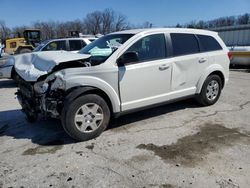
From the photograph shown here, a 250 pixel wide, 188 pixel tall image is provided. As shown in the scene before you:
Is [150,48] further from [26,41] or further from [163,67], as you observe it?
[26,41]

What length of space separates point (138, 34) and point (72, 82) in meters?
1.58

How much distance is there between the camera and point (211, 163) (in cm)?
348

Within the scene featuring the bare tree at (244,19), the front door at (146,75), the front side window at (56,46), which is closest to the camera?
the front door at (146,75)

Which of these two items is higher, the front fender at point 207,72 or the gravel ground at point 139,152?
the front fender at point 207,72

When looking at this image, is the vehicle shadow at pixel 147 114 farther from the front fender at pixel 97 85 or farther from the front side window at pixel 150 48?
the front side window at pixel 150 48

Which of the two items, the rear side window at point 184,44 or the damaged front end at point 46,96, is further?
the rear side window at point 184,44

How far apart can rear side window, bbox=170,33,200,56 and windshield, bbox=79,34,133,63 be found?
0.99 meters

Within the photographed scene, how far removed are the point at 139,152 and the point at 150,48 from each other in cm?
200

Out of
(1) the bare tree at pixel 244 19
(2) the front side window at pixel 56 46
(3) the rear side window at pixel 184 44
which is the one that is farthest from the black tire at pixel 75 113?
(1) the bare tree at pixel 244 19

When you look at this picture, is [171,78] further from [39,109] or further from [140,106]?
[39,109]

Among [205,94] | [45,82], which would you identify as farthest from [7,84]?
[205,94]

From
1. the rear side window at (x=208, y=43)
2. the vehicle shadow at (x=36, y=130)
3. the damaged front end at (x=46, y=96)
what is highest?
the rear side window at (x=208, y=43)

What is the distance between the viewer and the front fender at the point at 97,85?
402cm

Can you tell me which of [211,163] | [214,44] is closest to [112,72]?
[211,163]
